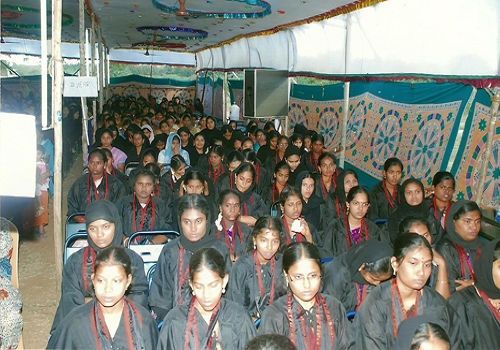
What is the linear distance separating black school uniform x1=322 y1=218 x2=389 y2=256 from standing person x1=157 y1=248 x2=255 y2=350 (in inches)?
83.9

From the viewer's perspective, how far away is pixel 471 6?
6.55 metres

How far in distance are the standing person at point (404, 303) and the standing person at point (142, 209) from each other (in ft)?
9.65

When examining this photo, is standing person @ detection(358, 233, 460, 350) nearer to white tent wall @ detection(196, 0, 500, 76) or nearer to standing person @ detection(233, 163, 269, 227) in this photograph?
standing person @ detection(233, 163, 269, 227)

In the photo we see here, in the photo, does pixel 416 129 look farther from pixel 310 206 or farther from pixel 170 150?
pixel 170 150

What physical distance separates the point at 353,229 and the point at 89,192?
3206 millimetres

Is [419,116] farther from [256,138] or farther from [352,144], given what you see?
[256,138]

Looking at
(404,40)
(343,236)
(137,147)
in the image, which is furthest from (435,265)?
(137,147)

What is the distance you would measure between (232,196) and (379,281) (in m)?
1.74

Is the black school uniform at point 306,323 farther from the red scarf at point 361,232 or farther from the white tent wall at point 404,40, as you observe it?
the white tent wall at point 404,40

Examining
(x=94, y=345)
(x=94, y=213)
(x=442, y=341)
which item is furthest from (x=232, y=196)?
(x=442, y=341)

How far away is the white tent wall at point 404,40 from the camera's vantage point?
649cm

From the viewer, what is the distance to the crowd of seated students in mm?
3107

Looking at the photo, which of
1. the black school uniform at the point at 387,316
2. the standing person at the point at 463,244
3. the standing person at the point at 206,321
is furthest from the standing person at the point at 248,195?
the standing person at the point at 206,321

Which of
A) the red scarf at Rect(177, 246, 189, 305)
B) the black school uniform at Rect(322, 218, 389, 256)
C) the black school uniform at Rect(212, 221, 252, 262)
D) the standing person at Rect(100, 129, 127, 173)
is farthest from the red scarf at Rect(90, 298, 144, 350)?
the standing person at Rect(100, 129, 127, 173)
